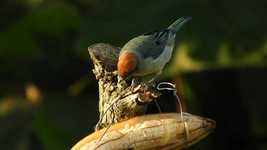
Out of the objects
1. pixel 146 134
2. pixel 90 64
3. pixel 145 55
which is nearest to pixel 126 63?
pixel 145 55

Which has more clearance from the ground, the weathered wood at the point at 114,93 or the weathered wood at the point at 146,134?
the weathered wood at the point at 114,93

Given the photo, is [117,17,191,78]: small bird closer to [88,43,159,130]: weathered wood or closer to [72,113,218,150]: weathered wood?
[88,43,159,130]: weathered wood

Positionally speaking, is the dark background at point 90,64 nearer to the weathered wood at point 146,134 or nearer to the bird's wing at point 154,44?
the bird's wing at point 154,44

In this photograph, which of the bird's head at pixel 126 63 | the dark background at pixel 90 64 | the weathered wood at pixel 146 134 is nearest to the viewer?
the weathered wood at pixel 146 134

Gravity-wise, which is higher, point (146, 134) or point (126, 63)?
point (126, 63)

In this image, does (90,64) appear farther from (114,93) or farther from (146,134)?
(146,134)

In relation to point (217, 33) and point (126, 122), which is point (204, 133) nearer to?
point (126, 122)

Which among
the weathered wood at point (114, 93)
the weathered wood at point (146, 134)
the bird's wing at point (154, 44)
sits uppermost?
the bird's wing at point (154, 44)


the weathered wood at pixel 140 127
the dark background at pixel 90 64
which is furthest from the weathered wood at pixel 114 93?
the dark background at pixel 90 64
